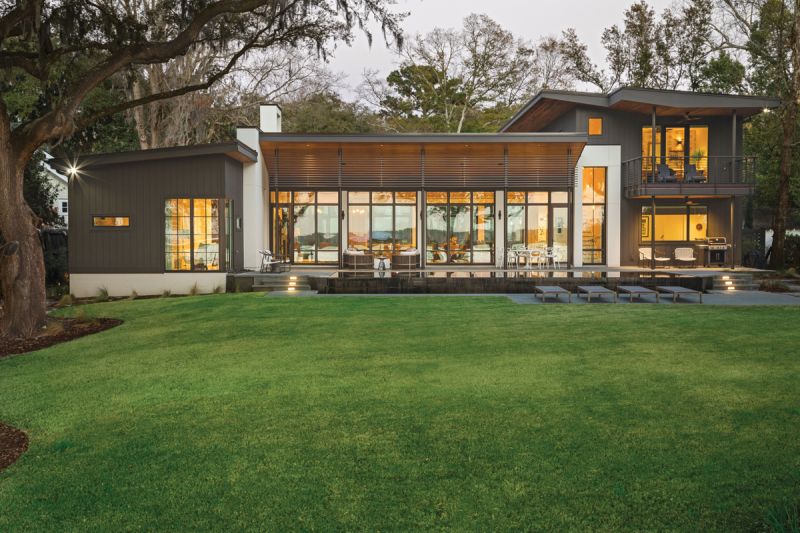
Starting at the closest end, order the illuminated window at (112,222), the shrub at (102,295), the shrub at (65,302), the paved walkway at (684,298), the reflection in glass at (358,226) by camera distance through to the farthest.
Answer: the paved walkway at (684,298) < the shrub at (65,302) < the shrub at (102,295) < the illuminated window at (112,222) < the reflection in glass at (358,226)

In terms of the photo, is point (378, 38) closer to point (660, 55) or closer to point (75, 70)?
point (75, 70)

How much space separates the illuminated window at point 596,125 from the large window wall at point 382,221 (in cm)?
633

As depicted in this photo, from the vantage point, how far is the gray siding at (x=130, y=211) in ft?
53.2

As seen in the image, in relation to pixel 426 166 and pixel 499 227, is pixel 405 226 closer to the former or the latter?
pixel 426 166

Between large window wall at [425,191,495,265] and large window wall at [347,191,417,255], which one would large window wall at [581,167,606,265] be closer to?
large window wall at [425,191,495,265]

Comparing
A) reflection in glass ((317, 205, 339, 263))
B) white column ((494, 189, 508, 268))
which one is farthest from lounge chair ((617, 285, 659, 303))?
reflection in glass ((317, 205, 339, 263))

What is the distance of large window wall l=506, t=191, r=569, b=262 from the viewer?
21391 millimetres

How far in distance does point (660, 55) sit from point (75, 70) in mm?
29207

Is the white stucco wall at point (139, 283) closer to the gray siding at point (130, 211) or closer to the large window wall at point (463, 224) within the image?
the gray siding at point (130, 211)

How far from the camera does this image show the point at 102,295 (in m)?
15.9

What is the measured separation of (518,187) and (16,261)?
14.9 m

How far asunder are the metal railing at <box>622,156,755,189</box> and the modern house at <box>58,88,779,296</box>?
1.9 inches

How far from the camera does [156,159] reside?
16.2 meters

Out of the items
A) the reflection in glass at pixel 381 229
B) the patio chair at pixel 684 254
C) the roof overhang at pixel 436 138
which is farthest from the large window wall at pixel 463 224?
the patio chair at pixel 684 254
